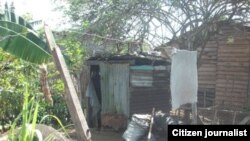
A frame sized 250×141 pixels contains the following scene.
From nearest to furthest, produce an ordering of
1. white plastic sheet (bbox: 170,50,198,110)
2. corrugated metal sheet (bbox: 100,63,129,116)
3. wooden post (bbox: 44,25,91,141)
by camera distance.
Answer: 1. wooden post (bbox: 44,25,91,141)
2. white plastic sheet (bbox: 170,50,198,110)
3. corrugated metal sheet (bbox: 100,63,129,116)

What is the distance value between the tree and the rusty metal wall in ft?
3.12

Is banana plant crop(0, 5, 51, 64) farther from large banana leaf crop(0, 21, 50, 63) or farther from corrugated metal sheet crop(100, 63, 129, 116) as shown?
corrugated metal sheet crop(100, 63, 129, 116)

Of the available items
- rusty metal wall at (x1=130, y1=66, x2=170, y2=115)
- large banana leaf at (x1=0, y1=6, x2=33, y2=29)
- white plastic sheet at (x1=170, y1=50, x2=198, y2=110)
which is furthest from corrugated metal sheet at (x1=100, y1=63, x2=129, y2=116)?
large banana leaf at (x1=0, y1=6, x2=33, y2=29)

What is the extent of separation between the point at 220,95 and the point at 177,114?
2820 millimetres

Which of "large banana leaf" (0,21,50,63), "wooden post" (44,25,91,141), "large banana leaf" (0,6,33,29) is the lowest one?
"wooden post" (44,25,91,141)

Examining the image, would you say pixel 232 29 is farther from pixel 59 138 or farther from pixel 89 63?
pixel 59 138

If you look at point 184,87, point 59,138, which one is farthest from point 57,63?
point 184,87

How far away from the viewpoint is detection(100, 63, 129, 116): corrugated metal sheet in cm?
1121

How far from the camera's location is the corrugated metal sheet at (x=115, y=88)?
11.2 meters

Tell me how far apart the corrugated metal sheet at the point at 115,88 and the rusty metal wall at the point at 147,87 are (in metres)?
0.20

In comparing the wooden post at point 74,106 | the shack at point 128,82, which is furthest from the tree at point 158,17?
the wooden post at point 74,106

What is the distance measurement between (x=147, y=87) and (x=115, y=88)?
3.31 feet

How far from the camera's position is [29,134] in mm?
2457

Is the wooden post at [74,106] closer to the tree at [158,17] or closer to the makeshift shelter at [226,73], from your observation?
the tree at [158,17]
